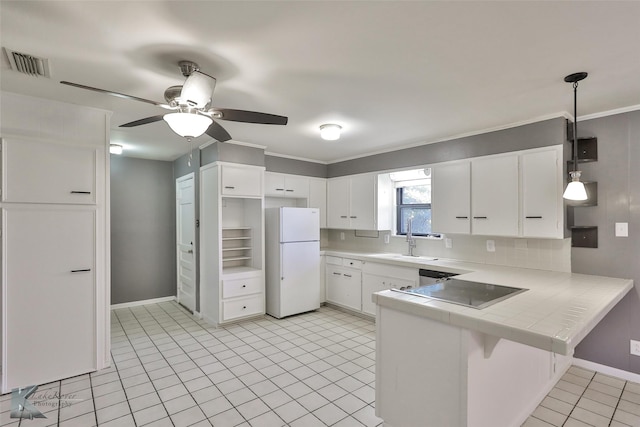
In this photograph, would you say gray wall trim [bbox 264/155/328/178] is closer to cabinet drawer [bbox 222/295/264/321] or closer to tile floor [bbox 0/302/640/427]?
cabinet drawer [bbox 222/295/264/321]

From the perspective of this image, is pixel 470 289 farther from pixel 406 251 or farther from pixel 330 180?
pixel 330 180

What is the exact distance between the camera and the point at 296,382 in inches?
106

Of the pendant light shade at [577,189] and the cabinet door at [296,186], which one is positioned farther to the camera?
the cabinet door at [296,186]

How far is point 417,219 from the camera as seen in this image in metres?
4.46

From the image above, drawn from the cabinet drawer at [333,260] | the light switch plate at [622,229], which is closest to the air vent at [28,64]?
the cabinet drawer at [333,260]

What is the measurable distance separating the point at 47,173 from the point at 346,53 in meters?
2.63

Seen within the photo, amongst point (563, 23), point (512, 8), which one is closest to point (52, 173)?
point (512, 8)

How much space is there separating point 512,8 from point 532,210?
212cm

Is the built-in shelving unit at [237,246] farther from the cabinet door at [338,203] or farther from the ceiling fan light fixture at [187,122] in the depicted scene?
the ceiling fan light fixture at [187,122]

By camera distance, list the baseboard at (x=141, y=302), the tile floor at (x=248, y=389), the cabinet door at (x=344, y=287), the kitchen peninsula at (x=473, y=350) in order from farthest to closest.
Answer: the baseboard at (x=141, y=302) → the cabinet door at (x=344, y=287) → the tile floor at (x=248, y=389) → the kitchen peninsula at (x=473, y=350)

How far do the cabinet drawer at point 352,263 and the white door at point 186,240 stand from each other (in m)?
2.20

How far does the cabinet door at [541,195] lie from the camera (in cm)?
288

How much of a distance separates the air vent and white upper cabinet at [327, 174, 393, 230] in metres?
3.69

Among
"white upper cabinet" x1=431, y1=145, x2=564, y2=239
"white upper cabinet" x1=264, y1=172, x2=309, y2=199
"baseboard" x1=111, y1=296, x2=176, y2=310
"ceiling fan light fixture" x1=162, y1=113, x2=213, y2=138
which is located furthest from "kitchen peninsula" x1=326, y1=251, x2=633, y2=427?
"baseboard" x1=111, y1=296, x2=176, y2=310
